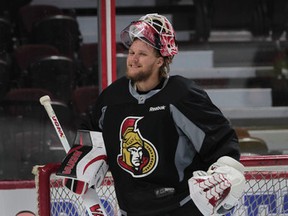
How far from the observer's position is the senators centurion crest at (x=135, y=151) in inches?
113

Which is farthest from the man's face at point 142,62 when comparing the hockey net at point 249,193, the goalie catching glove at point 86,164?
the hockey net at point 249,193

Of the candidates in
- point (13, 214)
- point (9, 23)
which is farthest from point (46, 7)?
point (13, 214)

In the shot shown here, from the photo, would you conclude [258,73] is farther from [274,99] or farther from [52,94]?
[52,94]

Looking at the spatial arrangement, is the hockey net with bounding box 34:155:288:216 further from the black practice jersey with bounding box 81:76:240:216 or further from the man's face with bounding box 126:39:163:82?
the man's face with bounding box 126:39:163:82

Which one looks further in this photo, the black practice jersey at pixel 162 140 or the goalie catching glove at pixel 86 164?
the goalie catching glove at pixel 86 164

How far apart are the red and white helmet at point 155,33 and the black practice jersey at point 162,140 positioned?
0.10 meters

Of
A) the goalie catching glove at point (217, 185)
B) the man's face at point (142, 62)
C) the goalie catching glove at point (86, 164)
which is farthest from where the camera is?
the goalie catching glove at point (86, 164)

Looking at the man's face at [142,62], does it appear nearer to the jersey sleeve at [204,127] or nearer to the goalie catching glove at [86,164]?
the jersey sleeve at [204,127]

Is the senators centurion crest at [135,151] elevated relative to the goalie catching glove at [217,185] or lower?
elevated

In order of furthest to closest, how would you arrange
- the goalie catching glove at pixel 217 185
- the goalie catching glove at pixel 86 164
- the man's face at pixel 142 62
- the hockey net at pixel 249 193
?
the hockey net at pixel 249 193
the goalie catching glove at pixel 86 164
the man's face at pixel 142 62
the goalie catching glove at pixel 217 185

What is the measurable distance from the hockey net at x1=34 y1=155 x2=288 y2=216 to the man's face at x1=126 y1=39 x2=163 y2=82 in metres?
0.65

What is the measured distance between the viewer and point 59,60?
14.6 ft

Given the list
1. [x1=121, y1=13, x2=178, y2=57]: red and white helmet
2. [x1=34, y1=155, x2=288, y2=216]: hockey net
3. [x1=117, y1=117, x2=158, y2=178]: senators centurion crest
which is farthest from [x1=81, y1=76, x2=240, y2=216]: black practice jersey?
[x1=34, y1=155, x2=288, y2=216]: hockey net

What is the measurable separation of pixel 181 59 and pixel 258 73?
43 cm
